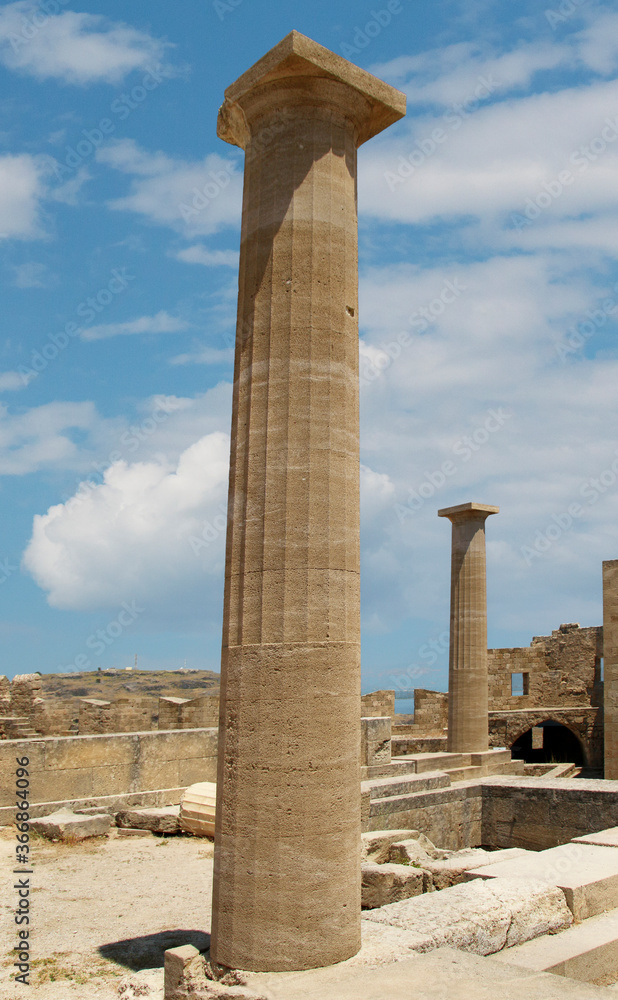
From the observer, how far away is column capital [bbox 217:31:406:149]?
491 cm

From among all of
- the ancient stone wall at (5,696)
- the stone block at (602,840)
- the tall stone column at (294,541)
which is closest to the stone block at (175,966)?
the tall stone column at (294,541)

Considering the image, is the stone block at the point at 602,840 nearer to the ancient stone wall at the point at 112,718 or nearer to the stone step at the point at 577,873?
the stone step at the point at 577,873

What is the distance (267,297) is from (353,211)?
0.88 meters

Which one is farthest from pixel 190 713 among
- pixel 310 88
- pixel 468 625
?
pixel 310 88

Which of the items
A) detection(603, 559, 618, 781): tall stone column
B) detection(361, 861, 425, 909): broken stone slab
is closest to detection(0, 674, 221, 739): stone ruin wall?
detection(361, 861, 425, 909): broken stone slab

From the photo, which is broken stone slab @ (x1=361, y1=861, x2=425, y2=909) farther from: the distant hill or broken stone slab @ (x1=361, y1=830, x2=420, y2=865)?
the distant hill

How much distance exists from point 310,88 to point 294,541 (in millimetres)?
2867

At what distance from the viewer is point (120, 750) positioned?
11148 millimetres

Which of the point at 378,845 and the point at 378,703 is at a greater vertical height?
the point at 378,703

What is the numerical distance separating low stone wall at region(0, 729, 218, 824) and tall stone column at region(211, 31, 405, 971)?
632 centimetres

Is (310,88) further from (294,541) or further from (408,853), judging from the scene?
(408,853)

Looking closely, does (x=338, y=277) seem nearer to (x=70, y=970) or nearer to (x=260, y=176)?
(x=260, y=176)

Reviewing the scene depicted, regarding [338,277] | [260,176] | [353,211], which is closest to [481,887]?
[338,277]

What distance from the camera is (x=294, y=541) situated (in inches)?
184
